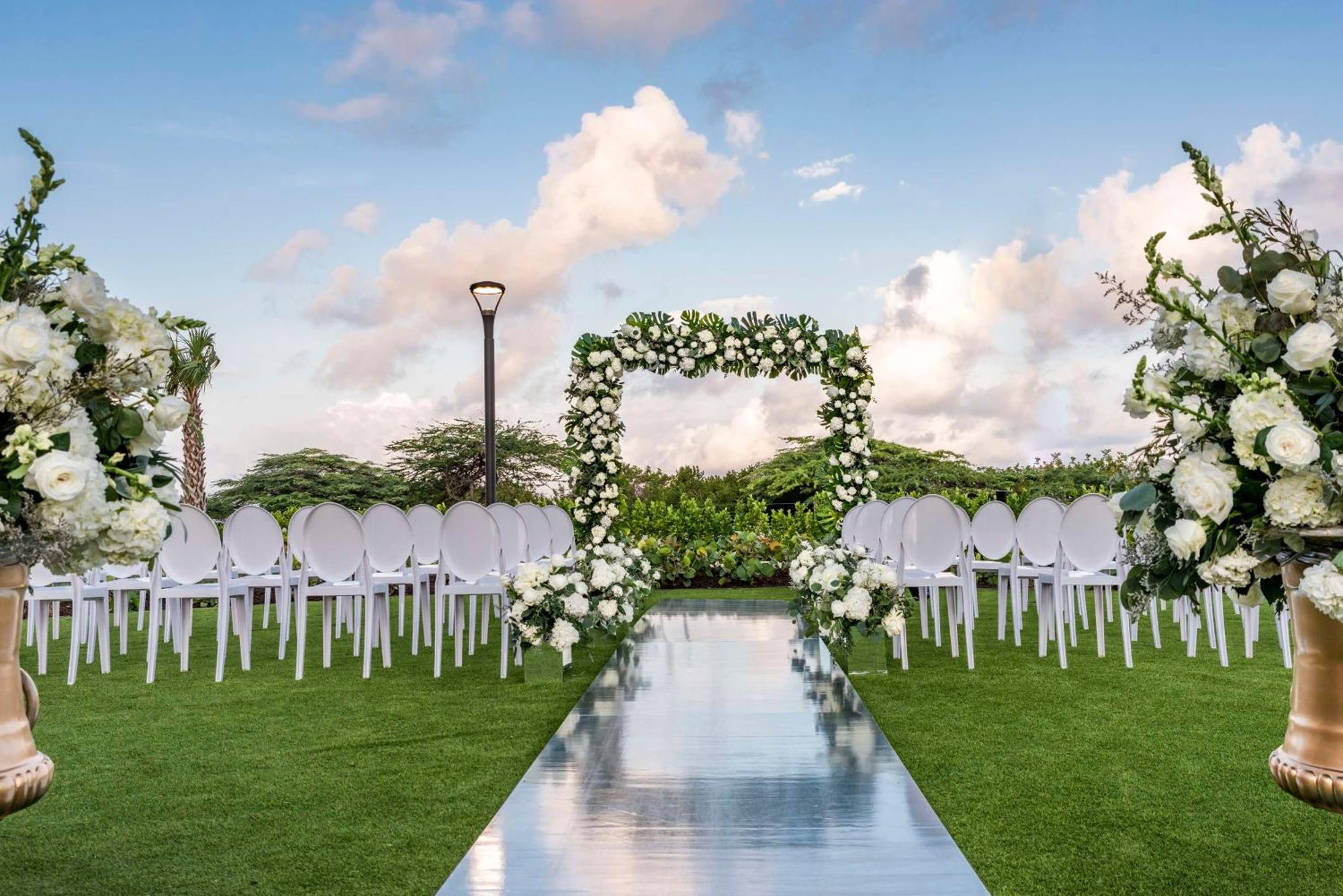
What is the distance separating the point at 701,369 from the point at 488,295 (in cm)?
261

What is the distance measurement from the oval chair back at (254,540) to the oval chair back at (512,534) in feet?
4.95

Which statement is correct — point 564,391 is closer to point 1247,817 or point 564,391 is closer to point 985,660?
point 985,660

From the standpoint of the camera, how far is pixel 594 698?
17.2 feet

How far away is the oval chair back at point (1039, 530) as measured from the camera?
707cm

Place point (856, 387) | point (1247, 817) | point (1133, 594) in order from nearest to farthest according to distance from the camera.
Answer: point (1133, 594) → point (1247, 817) → point (856, 387)

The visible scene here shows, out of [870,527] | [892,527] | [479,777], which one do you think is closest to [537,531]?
[870,527]

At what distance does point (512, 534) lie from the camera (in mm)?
7617

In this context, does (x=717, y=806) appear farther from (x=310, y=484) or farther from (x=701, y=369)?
(x=310, y=484)

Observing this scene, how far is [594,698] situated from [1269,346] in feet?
13.5

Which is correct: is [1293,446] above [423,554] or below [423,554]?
above

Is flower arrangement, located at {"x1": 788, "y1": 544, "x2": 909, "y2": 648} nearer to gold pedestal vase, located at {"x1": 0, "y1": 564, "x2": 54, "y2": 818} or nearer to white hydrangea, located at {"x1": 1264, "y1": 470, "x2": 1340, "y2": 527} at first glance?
white hydrangea, located at {"x1": 1264, "y1": 470, "x2": 1340, "y2": 527}

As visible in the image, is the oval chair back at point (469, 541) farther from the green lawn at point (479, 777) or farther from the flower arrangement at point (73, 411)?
the flower arrangement at point (73, 411)

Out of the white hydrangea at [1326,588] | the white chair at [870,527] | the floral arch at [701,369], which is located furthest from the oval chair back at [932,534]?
the white hydrangea at [1326,588]

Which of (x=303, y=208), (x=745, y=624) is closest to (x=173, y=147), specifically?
(x=303, y=208)
